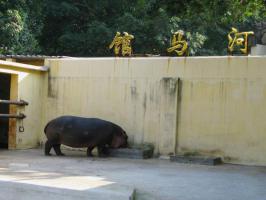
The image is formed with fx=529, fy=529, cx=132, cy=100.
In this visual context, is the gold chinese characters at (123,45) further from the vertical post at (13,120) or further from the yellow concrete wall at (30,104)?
the vertical post at (13,120)

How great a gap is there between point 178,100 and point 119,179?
396 cm

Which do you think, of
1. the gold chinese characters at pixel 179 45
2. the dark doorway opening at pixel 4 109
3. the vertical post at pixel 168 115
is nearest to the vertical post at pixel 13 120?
the dark doorway opening at pixel 4 109

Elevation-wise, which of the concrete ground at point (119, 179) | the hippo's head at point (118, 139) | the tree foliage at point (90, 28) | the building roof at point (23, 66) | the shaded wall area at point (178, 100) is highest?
the tree foliage at point (90, 28)

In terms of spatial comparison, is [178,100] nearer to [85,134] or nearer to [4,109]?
[85,134]

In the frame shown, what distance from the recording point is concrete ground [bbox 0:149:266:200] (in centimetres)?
675

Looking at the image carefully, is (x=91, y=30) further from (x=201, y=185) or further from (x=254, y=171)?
(x=201, y=185)

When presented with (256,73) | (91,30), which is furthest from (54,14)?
(256,73)

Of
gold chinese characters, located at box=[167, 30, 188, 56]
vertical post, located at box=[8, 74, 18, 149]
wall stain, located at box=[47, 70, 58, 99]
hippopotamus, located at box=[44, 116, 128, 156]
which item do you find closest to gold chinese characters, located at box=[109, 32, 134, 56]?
gold chinese characters, located at box=[167, 30, 188, 56]

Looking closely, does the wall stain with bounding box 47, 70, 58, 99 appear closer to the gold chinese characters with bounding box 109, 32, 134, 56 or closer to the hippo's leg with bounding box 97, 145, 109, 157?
the gold chinese characters with bounding box 109, 32, 134, 56

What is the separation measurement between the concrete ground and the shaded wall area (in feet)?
2.57

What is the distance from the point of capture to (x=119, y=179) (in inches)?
328

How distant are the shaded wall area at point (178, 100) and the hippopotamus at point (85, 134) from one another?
65 centimetres

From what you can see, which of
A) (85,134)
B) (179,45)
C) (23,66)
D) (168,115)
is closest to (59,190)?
(85,134)

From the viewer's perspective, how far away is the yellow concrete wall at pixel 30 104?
12.9 metres
